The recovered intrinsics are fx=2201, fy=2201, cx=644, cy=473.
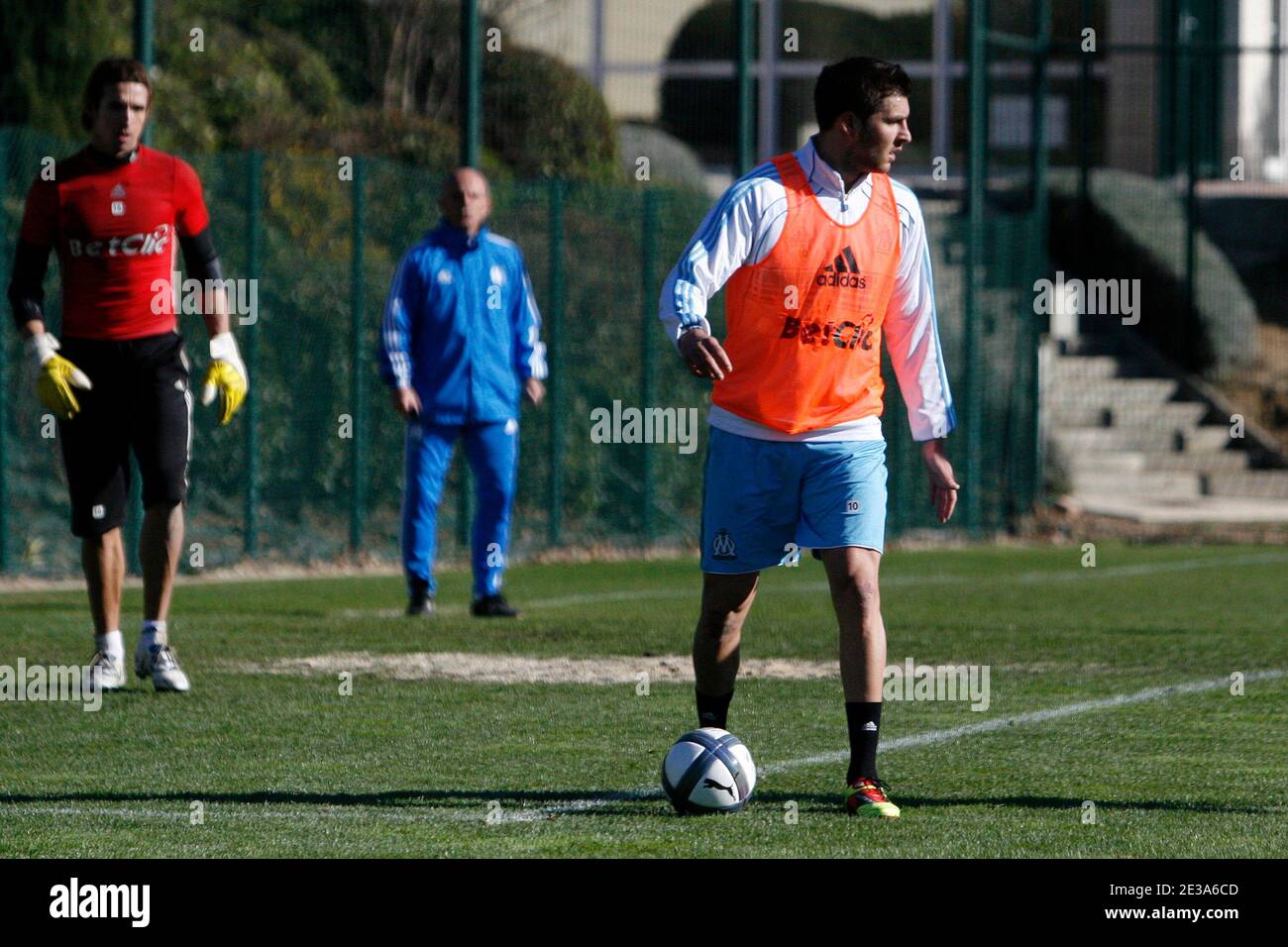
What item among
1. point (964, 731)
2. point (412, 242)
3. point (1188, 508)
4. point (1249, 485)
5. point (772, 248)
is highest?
point (412, 242)

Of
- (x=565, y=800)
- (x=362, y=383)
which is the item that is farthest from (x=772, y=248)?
(x=362, y=383)

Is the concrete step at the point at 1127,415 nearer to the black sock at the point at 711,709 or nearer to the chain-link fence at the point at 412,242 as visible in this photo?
the chain-link fence at the point at 412,242

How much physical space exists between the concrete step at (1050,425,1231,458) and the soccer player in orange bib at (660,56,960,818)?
15.5m

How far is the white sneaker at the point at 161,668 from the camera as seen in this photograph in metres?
8.63

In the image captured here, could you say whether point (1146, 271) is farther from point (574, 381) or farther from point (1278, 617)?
point (1278, 617)

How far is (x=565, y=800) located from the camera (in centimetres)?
639

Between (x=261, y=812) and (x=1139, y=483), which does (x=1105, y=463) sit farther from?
(x=261, y=812)

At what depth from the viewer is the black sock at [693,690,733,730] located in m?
6.66

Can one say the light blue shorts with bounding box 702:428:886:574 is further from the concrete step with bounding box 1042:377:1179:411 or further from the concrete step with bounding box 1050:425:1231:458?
the concrete step with bounding box 1042:377:1179:411

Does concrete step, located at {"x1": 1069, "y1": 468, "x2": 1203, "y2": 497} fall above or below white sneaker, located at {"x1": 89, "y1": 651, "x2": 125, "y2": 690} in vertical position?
below

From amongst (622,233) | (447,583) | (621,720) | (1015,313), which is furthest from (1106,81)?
(621,720)

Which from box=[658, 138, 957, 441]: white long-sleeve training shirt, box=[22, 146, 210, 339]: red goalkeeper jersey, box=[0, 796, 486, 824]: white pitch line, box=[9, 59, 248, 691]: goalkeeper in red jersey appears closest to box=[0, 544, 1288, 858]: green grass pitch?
box=[0, 796, 486, 824]: white pitch line

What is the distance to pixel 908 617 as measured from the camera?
1191cm

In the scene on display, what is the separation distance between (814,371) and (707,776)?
1214 millimetres
